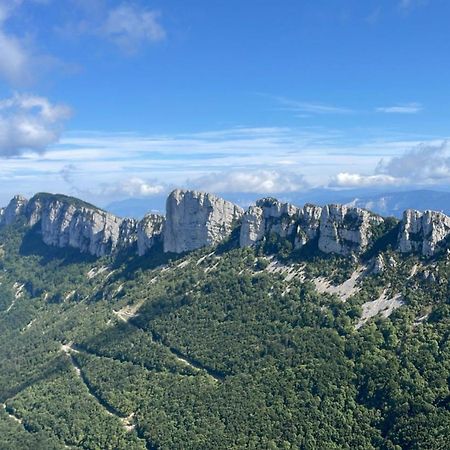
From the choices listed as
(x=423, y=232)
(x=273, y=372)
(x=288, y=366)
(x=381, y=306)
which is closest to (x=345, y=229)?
(x=423, y=232)

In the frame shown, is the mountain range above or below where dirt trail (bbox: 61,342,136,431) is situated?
above

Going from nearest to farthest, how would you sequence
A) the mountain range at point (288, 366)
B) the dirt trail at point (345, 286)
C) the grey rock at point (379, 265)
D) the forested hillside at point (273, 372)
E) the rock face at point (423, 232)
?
the forested hillside at point (273, 372)
the mountain range at point (288, 366)
the rock face at point (423, 232)
the grey rock at point (379, 265)
the dirt trail at point (345, 286)

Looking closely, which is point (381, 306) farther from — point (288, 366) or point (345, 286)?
point (288, 366)

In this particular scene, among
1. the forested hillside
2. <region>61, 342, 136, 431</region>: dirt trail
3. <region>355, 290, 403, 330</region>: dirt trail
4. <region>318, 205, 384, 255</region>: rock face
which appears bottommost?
<region>61, 342, 136, 431</region>: dirt trail

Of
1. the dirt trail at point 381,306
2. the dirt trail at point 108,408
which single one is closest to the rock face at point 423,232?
the dirt trail at point 381,306

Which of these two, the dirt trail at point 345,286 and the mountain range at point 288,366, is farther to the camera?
the dirt trail at point 345,286

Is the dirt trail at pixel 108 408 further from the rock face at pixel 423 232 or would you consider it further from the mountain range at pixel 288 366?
the rock face at pixel 423 232

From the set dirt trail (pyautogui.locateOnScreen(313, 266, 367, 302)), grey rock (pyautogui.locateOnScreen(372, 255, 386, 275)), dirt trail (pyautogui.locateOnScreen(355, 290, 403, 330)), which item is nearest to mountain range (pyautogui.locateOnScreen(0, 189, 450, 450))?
dirt trail (pyautogui.locateOnScreen(355, 290, 403, 330))

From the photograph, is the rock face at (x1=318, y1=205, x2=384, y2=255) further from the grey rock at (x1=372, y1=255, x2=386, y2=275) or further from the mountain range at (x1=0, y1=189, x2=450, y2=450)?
the grey rock at (x1=372, y1=255, x2=386, y2=275)
